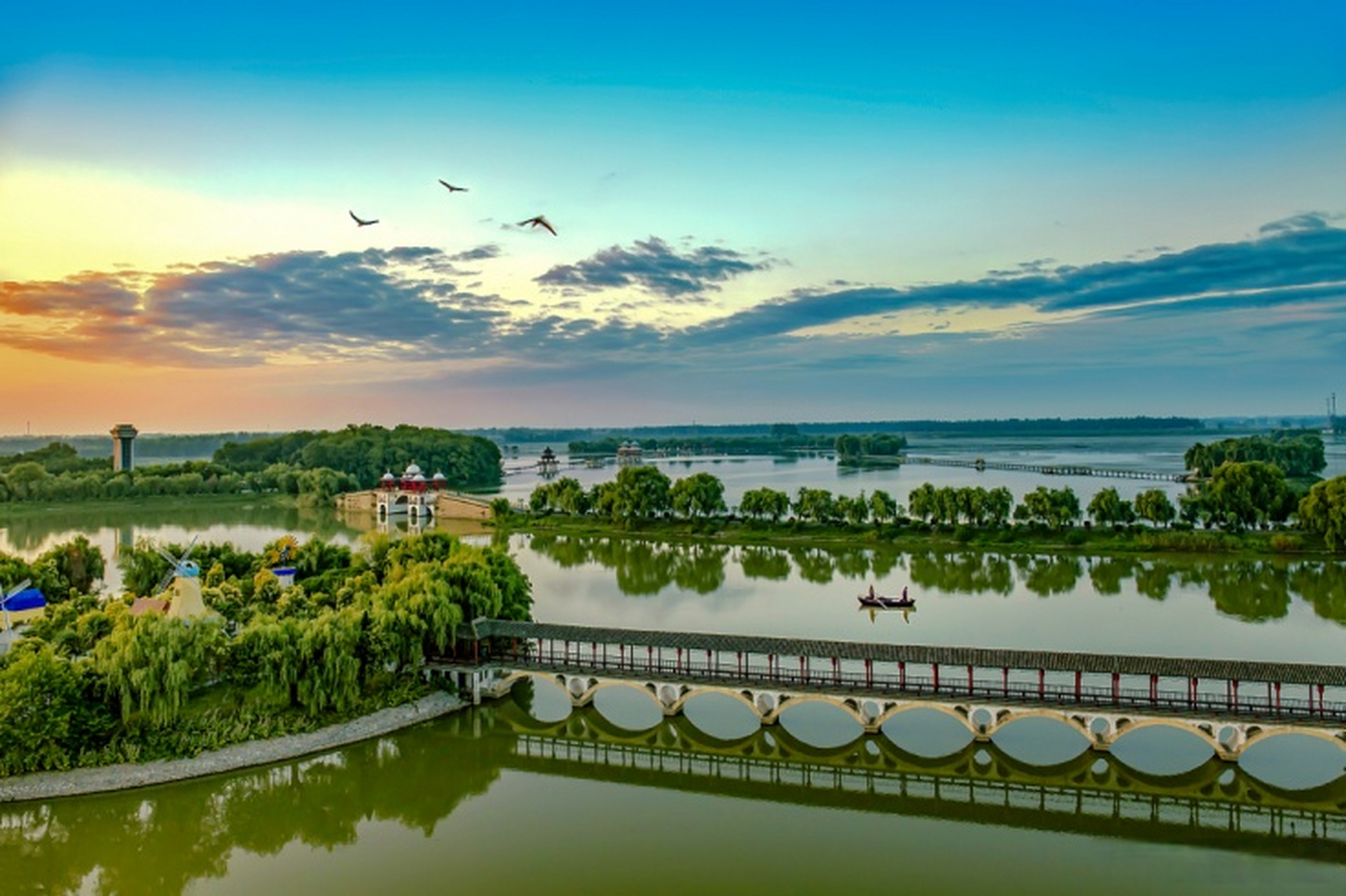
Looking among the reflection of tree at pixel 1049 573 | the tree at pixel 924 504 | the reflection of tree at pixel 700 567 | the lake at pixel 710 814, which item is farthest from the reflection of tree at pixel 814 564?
the lake at pixel 710 814

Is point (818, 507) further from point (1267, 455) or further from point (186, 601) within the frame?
point (1267, 455)

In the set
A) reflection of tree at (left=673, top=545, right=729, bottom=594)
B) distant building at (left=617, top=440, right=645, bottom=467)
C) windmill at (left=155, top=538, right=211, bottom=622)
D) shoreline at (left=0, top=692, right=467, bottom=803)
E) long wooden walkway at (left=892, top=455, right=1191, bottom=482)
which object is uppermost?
distant building at (left=617, top=440, right=645, bottom=467)

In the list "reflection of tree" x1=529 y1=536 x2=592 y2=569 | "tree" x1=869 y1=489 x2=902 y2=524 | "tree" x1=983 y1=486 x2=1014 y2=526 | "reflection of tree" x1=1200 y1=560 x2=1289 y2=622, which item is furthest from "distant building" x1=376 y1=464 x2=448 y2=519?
"reflection of tree" x1=1200 y1=560 x2=1289 y2=622

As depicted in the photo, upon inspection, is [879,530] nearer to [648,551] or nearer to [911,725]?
[648,551]

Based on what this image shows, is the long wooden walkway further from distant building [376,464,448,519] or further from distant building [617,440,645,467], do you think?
distant building [376,464,448,519]

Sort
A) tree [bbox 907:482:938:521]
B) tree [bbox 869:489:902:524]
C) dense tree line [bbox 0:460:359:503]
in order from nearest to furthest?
1. tree [bbox 907:482:938:521]
2. tree [bbox 869:489:902:524]
3. dense tree line [bbox 0:460:359:503]
